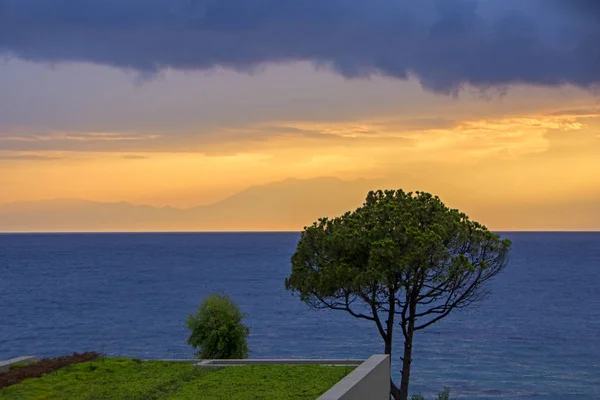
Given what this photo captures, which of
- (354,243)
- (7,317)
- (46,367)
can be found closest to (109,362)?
(46,367)

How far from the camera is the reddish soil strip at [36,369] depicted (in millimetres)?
21312

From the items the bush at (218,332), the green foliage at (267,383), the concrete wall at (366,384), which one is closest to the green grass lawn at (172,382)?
the green foliage at (267,383)

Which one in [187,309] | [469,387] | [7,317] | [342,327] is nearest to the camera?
[469,387]

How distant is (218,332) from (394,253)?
8717mm

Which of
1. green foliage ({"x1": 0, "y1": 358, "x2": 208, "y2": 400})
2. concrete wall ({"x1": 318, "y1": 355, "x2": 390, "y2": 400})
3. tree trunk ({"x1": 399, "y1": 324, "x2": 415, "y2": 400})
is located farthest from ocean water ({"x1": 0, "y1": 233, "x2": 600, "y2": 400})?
green foliage ({"x1": 0, "y1": 358, "x2": 208, "y2": 400})

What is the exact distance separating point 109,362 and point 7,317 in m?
72.3

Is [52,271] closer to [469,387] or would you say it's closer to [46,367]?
[469,387]

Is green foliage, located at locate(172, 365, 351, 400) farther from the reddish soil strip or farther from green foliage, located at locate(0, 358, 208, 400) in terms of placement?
the reddish soil strip

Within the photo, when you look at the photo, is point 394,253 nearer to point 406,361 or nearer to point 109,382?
point 406,361

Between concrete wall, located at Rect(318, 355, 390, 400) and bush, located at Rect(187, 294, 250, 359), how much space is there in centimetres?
1092

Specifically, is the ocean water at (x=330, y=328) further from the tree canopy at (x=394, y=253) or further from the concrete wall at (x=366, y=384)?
the concrete wall at (x=366, y=384)

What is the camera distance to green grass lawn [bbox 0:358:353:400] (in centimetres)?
1917

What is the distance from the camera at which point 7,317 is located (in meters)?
90.0

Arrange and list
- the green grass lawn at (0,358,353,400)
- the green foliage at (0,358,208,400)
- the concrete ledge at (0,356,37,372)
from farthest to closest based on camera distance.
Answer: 1. the concrete ledge at (0,356,37,372)
2. the green foliage at (0,358,208,400)
3. the green grass lawn at (0,358,353,400)
